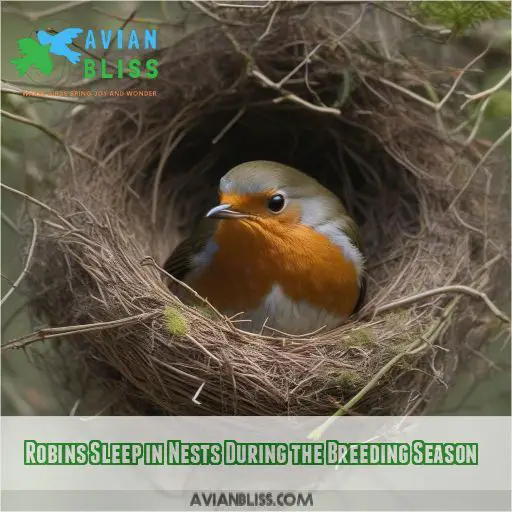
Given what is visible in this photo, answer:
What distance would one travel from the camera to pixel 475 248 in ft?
8.70

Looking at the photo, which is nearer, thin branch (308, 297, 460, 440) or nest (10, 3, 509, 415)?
thin branch (308, 297, 460, 440)

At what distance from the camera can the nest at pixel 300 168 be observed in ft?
7.23

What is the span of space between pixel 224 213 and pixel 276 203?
217 millimetres

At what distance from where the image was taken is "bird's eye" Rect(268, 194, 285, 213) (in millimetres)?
2463

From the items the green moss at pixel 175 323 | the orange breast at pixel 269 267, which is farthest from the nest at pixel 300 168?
the orange breast at pixel 269 267

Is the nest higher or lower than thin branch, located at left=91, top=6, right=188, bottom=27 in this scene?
lower

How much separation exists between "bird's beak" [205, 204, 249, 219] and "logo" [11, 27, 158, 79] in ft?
2.05

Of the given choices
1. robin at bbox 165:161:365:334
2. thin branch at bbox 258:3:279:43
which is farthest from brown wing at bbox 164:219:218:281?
thin branch at bbox 258:3:279:43

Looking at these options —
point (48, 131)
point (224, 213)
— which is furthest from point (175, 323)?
point (48, 131)

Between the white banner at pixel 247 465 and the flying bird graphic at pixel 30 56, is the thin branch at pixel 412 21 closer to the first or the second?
the flying bird graphic at pixel 30 56

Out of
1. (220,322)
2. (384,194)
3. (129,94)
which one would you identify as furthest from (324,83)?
(220,322)

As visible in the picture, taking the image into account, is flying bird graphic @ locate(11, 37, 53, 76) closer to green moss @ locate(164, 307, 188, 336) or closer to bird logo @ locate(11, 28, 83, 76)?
bird logo @ locate(11, 28, 83, 76)

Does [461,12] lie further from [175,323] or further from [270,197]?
[175,323]

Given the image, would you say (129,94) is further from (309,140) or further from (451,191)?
(451,191)
